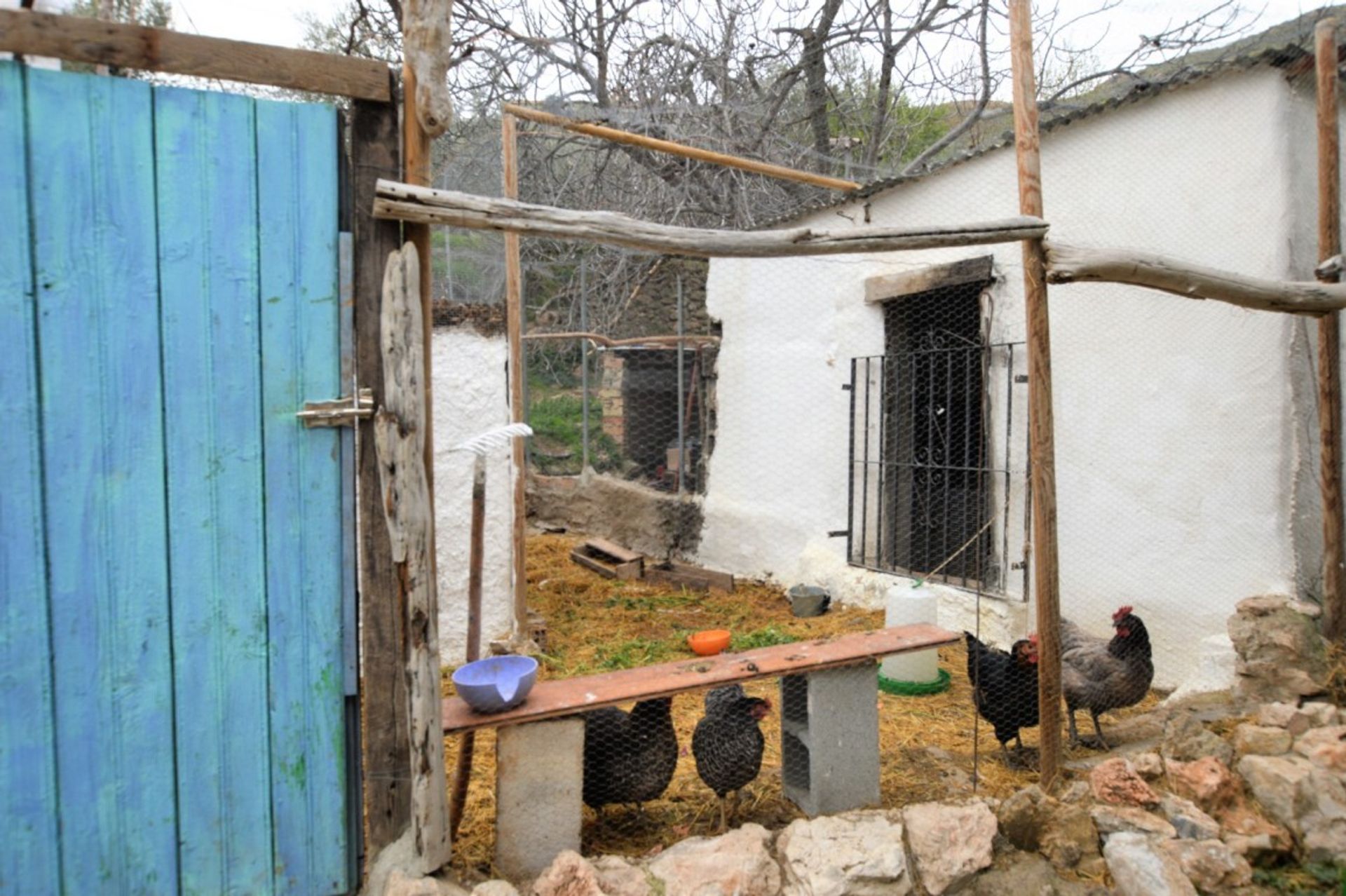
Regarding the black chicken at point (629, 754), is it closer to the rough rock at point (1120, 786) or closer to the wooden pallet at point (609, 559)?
the rough rock at point (1120, 786)

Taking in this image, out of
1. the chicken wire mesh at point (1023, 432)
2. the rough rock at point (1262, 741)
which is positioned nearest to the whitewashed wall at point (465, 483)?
the chicken wire mesh at point (1023, 432)

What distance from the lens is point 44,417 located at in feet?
5.34

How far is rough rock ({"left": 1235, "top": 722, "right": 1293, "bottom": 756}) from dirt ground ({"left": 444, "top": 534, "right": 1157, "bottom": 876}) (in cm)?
60

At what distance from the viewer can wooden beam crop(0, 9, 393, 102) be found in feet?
5.12

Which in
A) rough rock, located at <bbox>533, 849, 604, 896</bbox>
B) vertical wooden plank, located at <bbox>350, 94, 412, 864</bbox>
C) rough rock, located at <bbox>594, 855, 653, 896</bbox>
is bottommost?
rough rock, located at <bbox>594, 855, 653, 896</bbox>

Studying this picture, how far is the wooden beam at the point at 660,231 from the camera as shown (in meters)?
1.79

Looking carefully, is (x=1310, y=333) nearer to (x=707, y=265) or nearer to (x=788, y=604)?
(x=788, y=604)

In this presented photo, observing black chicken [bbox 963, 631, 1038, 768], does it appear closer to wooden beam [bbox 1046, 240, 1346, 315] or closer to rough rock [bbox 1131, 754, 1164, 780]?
rough rock [bbox 1131, 754, 1164, 780]

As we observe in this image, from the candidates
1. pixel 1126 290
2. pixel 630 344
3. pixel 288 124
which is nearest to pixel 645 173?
pixel 630 344

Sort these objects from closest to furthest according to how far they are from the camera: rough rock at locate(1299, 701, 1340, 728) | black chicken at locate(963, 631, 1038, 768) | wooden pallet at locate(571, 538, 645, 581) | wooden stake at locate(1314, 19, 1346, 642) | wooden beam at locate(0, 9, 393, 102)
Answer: wooden beam at locate(0, 9, 393, 102) < rough rock at locate(1299, 701, 1340, 728) < black chicken at locate(963, 631, 1038, 768) < wooden stake at locate(1314, 19, 1346, 642) < wooden pallet at locate(571, 538, 645, 581)

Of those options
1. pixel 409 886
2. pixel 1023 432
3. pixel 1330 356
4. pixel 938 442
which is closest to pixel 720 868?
pixel 409 886

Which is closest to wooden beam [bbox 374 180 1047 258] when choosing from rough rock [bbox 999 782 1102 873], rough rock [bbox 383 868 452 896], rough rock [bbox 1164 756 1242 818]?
rough rock [bbox 383 868 452 896]

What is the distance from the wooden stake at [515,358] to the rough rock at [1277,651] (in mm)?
3153

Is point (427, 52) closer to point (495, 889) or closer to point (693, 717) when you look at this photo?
point (495, 889)
